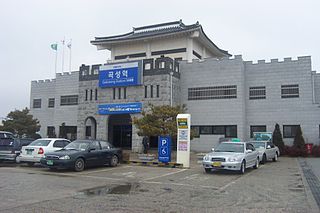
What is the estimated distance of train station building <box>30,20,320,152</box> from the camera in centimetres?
2964

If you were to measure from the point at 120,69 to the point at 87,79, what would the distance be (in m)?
4.56

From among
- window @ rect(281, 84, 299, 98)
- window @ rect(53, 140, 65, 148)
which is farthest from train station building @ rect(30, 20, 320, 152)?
window @ rect(53, 140, 65, 148)

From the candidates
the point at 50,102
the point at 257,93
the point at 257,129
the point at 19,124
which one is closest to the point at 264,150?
the point at 257,129

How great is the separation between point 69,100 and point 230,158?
28.5m

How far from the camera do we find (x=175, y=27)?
1570 inches

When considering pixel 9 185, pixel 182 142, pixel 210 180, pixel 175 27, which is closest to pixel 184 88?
pixel 175 27

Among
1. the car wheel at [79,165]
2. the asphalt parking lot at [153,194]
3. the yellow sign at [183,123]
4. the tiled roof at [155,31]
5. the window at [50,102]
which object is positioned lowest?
the asphalt parking lot at [153,194]

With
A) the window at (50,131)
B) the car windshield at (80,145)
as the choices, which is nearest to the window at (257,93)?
the car windshield at (80,145)

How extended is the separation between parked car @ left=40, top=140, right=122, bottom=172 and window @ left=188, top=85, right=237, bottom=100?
52.6ft

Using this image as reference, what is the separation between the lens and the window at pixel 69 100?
3859 centimetres

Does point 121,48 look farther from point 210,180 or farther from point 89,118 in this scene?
point 210,180

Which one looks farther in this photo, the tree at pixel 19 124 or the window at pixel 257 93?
the tree at pixel 19 124

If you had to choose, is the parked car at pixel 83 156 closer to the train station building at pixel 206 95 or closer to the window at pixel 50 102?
the train station building at pixel 206 95

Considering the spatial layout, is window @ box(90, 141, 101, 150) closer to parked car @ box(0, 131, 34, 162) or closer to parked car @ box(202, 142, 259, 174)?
parked car @ box(0, 131, 34, 162)
